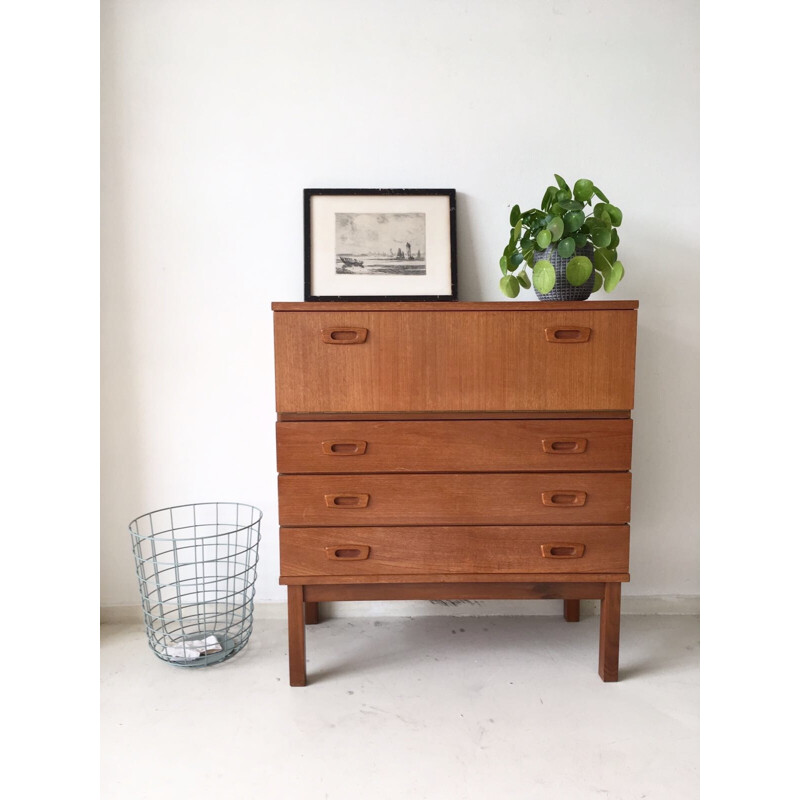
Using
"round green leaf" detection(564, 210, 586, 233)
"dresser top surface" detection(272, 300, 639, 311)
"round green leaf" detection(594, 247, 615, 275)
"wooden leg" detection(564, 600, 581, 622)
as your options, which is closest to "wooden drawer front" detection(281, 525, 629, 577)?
"wooden leg" detection(564, 600, 581, 622)

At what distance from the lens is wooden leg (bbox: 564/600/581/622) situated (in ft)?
6.70

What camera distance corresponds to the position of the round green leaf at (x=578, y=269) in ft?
5.26

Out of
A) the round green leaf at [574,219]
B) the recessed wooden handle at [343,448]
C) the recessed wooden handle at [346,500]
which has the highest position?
the round green leaf at [574,219]

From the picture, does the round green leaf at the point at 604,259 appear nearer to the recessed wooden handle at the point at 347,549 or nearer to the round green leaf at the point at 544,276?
the round green leaf at the point at 544,276

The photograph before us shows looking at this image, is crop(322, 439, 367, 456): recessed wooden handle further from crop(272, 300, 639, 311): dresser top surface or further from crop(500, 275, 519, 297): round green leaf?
crop(500, 275, 519, 297): round green leaf

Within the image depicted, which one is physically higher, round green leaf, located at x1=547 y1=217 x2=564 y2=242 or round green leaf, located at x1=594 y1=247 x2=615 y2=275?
round green leaf, located at x1=547 y1=217 x2=564 y2=242

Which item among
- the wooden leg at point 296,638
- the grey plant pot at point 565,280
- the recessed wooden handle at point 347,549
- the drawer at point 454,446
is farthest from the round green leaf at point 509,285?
the wooden leg at point 296,638

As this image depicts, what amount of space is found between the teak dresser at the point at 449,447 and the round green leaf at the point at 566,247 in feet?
0.49

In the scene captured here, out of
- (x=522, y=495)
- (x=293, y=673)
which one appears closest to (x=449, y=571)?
(x=522, y=495)

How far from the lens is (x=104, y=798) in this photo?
4.09 ft
